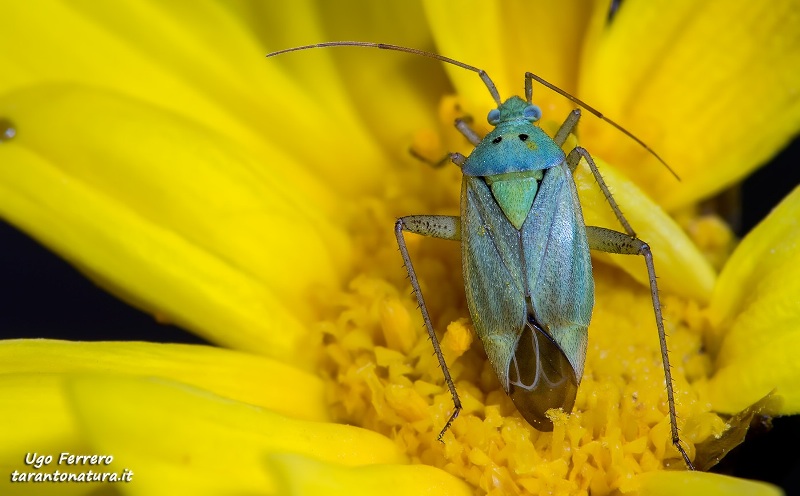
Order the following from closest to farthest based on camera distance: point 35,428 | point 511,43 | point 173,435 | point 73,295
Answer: point 173,435 → point 35,428 → point 511,43 → point 73,295

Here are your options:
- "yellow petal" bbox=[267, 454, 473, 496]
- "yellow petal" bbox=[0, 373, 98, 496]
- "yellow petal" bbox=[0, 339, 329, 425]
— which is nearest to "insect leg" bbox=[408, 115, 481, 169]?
"yellow petal" bbox=[0, 339, 329, 425]

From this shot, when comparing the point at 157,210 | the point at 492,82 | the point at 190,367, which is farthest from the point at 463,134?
the point at 190,367

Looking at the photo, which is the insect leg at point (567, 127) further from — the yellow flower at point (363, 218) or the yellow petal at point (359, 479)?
the yellow petal at point (359, 479)

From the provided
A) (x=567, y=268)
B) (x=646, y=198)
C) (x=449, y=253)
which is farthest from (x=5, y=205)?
(x=646, y=198)

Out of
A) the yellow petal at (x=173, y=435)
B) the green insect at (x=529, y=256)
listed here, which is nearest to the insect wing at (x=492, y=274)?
the green insect at (x=529, y=256)

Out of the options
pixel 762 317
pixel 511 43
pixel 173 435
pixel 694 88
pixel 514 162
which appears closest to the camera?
pixel 173 435

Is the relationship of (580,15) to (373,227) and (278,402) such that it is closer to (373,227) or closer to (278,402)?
(373,227)

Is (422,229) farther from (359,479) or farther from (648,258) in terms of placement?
(359,479)

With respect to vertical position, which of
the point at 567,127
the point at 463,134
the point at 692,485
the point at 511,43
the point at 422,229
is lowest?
the point at 692,485
